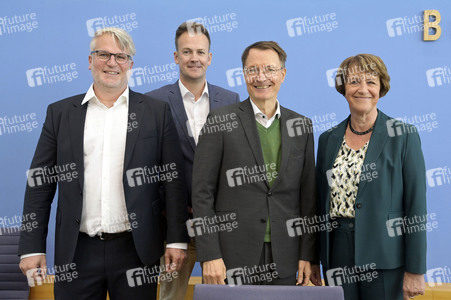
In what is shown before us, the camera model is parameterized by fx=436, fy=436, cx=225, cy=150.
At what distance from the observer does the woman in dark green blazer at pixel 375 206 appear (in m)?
1.77

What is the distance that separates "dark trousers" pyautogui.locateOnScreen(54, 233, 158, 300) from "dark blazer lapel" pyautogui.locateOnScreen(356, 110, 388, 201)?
3.24ft

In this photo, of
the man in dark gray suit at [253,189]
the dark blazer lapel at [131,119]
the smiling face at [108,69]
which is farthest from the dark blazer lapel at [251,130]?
the smiling face at [108,69]

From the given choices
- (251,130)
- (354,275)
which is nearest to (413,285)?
(354,275)

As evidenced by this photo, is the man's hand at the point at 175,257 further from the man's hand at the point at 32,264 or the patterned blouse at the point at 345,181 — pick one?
the patterned blouse at the point at 345,181

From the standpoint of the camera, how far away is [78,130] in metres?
1.86

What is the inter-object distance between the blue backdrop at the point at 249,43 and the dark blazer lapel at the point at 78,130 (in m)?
1.30

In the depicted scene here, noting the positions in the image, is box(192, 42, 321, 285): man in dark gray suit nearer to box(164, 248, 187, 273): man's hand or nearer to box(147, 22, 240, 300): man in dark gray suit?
box(164, 248, 187, 273): man's hand

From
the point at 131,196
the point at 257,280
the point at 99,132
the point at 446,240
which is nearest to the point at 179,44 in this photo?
the point at 99,132

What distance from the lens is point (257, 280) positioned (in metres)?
1.78

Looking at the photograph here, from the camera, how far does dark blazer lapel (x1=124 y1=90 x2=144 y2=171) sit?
186cm

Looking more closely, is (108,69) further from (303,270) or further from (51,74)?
(51,74)

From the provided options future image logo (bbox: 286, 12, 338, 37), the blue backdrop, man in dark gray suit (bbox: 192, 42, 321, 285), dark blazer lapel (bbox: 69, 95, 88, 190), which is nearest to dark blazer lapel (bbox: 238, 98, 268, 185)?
man in dark gray suit (bbox: 192, 42, 321, 285)

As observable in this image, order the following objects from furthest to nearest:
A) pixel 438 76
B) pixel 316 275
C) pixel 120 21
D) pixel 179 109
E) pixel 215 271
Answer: pixel 120 21 → pixel 438 76 → pixel 179 109 → pixel 316 275 → pixel 215 271

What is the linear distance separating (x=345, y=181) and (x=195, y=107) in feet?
3.03
